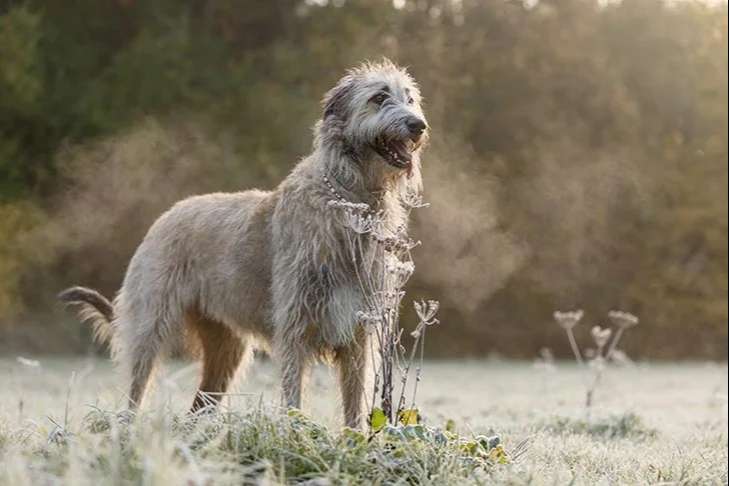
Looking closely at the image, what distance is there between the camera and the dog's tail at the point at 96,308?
6652 millimetres

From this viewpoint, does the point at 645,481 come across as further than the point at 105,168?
No

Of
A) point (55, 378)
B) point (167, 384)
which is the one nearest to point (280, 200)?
point (167, 384)

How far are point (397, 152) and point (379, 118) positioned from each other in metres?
0.19

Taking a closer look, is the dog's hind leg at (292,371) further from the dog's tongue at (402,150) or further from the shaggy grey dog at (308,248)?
the dog's tongue at (402,150)

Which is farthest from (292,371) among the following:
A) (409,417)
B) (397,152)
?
(397,152)

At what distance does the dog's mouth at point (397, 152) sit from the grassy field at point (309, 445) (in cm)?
117

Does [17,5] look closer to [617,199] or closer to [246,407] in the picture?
[617,199]

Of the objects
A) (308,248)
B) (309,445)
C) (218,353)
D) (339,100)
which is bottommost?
(309,445)

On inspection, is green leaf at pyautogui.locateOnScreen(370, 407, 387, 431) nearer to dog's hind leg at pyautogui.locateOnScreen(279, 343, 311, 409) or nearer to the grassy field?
the grassy field

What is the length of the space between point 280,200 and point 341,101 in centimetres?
61

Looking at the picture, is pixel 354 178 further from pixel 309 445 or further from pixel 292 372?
pixel 309 445

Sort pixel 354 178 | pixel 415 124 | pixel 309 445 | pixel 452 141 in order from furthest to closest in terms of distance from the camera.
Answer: pixel 452 141 → pixel 354 178 → pixel 415 124 → pixel 309 445

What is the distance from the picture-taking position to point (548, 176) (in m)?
20.0

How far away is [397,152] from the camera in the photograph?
4902mm
